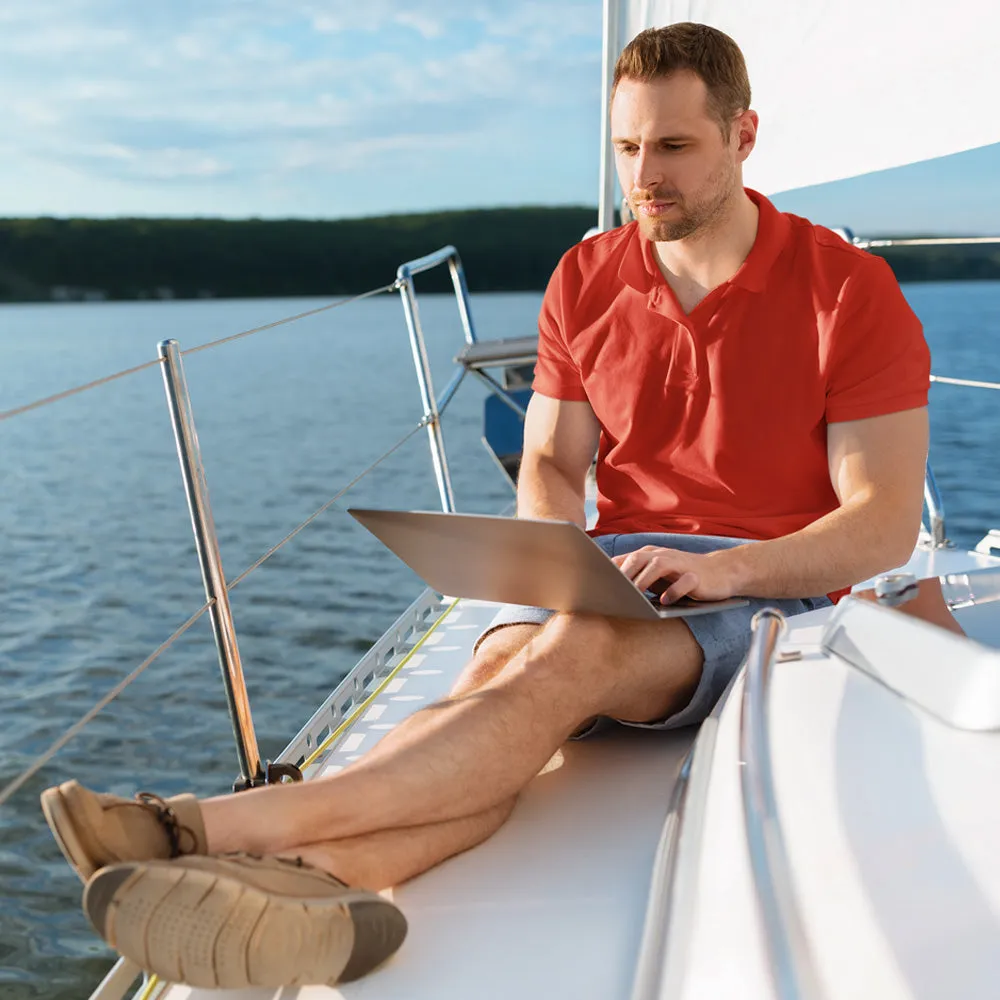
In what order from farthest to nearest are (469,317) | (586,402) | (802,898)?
(469,317) → (586,402) → (802,898)

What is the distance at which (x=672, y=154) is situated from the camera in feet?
4.92

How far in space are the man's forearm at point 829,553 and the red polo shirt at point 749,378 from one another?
118 mm

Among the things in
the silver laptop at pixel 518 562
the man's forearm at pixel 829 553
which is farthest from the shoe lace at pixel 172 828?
the man's forearm at pixel 829 553

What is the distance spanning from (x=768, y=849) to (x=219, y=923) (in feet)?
1.21

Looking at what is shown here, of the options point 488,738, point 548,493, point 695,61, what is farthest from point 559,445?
point 488,738

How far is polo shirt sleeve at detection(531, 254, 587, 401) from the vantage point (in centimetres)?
165

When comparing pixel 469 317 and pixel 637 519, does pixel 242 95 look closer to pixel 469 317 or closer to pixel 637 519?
pixel 469 317

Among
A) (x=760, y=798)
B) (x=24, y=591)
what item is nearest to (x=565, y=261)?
(x=760, y=798)

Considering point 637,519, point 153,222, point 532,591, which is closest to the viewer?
point 532,591

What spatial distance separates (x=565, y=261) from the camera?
1684 millimetres

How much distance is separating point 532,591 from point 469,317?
63.3 inches

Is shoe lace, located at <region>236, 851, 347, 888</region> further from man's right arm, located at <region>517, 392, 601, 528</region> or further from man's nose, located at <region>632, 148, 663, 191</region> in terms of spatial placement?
man's nose, located at <region>632, 148, 663, 191</region>

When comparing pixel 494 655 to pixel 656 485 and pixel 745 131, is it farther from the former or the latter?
pixel 745 131

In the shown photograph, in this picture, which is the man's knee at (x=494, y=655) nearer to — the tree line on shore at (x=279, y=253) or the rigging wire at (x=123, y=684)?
the rigging wire at (x=123, y=684)
